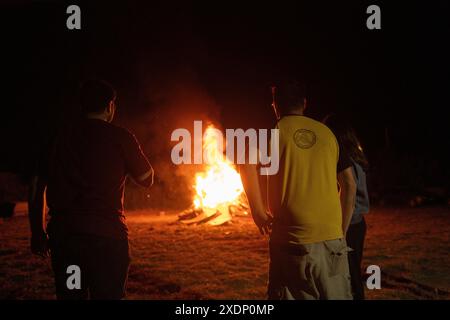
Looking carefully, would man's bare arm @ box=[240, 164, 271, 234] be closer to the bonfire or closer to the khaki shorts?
the khaki shorts

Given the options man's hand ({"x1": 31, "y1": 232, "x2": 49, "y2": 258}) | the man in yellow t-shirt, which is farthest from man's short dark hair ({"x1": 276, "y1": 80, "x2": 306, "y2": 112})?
man's hand ({"x1": 31, "y1": 232, "x2": 49, "y2": 258})

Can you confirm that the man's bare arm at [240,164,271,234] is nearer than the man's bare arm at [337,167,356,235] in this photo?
Yes

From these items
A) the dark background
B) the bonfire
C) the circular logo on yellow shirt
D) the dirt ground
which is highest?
the dark background

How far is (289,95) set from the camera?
3.38 meters

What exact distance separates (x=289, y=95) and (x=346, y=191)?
798 mm

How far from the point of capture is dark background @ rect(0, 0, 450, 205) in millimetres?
17406

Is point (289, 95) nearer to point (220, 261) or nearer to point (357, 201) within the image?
point (357, 201)

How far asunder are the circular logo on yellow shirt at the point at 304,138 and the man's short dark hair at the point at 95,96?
128cm

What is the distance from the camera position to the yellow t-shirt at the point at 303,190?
3.19 m

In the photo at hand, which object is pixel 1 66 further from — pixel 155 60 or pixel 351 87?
pixel 351 87

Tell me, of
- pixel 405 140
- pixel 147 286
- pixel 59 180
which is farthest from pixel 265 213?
pixel 405 140

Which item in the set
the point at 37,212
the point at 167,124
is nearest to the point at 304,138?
the point at 37,212

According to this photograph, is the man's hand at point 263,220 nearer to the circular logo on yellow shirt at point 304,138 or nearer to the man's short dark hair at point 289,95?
the circular logo on yellow shirt at point 304,138

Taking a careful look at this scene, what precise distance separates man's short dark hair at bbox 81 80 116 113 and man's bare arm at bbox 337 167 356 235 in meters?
1.68
